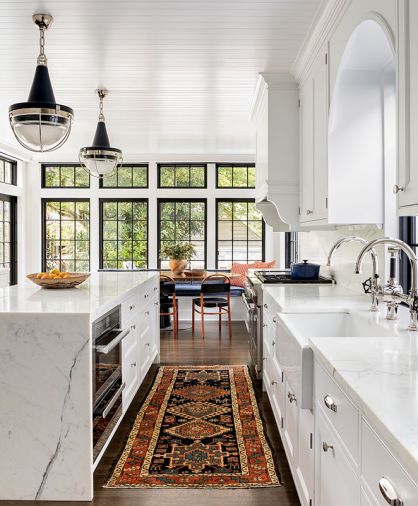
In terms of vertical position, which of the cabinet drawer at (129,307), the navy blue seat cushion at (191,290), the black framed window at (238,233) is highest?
the black framed window at (238,233)

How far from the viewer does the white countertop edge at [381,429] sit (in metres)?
0.84

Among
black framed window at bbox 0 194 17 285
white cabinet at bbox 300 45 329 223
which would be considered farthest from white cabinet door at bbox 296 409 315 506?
black framed window at bbox 0 194 17 285

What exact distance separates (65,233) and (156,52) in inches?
212

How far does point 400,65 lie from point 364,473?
1.38 meters

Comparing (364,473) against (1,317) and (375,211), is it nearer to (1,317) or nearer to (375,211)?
(1,317)

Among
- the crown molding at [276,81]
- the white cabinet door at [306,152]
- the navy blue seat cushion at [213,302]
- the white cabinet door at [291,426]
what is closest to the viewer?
the white cabinet door at [291,426]

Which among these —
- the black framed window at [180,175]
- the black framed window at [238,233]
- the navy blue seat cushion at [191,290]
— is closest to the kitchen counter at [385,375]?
the navy blue seat cushion at [191,290]

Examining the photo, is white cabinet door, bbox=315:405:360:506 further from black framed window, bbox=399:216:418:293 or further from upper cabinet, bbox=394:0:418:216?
black framed window, bbox=399:216:418:293

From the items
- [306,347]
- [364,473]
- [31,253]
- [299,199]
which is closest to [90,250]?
[31,253]

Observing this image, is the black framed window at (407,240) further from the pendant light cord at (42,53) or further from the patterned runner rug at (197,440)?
the pendant light cord at (42,53)

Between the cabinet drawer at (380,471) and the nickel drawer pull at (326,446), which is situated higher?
the cabinet drawer at (380,471)

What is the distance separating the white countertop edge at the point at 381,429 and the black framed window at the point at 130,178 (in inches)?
281

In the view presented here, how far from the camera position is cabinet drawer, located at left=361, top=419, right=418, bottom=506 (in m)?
0.87

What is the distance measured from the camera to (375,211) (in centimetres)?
293
